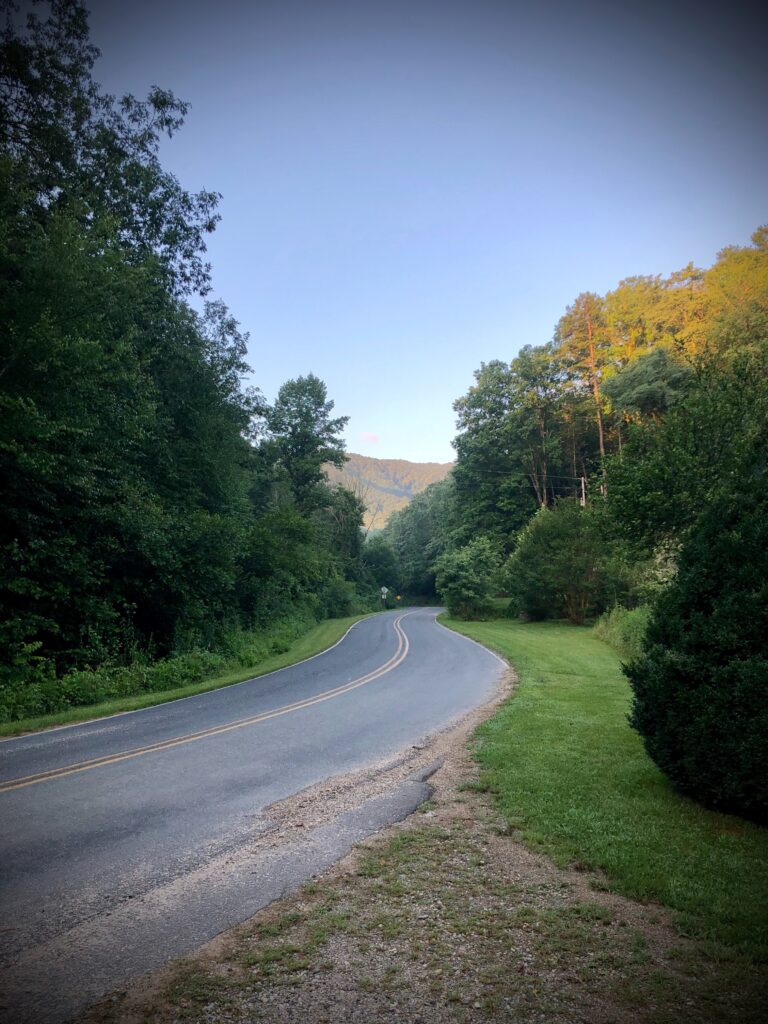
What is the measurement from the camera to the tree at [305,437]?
43344mm

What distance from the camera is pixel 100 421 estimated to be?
1340 cm

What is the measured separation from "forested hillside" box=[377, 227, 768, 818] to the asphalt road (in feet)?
11.7

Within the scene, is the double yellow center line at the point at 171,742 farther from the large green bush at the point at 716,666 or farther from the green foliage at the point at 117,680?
the large green bush at the point at 716,666

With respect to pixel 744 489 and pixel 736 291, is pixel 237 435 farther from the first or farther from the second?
pixel 736 291

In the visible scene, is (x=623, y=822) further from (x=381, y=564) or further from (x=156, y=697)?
(x=381, y=564)

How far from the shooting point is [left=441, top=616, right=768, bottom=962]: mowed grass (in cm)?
367

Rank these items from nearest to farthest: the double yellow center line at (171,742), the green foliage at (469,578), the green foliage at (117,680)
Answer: the double yellow center line at (171,742) → the green foliage at (117,680) → the green foliage at (469,578)

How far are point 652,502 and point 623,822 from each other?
A: 11798 mm

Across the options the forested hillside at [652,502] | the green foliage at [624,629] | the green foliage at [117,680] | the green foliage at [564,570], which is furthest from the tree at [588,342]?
the green foliage at [117,680]

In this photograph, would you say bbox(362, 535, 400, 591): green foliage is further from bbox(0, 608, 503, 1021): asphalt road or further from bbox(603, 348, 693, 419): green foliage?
bbox(0, 608, 503, 1021): asphalt road

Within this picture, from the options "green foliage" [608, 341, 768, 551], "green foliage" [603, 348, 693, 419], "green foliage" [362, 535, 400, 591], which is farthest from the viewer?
"green foliage" [362, 535, 400, 591]

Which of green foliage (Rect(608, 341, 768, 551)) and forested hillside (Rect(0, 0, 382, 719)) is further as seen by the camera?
green foliage (Rect(608, 341, 768, 551))

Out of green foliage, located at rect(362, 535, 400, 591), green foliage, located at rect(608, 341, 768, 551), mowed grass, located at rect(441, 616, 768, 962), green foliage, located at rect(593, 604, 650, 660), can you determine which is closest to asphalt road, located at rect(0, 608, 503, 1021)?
mowed grass, located at rect(441, 616, 768, 962)

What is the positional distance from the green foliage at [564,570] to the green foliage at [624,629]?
3078 millimetres
